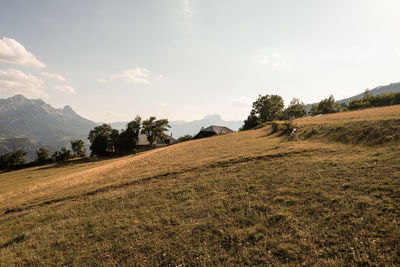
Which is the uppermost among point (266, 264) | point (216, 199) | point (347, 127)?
point (347, 127)

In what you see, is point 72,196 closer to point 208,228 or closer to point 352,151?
point 208,228

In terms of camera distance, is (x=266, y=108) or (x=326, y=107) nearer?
(x=266, y=108)

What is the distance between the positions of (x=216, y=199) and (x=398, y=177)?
10.8 meters

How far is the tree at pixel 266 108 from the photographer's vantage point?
296 feet

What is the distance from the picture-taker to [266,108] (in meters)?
90.1

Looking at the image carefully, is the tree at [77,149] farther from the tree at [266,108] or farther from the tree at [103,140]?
the tree at [266,108]

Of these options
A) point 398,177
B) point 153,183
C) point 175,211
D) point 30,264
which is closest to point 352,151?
point 398,177

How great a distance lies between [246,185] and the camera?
1385 cm

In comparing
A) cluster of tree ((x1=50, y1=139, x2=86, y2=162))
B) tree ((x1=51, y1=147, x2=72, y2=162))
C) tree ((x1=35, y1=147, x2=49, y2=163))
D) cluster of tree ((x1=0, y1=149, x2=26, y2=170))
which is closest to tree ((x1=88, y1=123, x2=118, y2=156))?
cluster of tree ((x1=50, y1=139, x2=86, y2=162))

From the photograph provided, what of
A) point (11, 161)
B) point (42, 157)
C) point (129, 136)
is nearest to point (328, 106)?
point (129, 136)

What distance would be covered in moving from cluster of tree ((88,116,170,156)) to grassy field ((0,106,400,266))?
6442cm

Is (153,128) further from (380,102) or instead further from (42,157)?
(380,102)

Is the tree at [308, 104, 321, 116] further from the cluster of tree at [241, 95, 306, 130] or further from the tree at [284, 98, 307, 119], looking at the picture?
the cluster of tree at [241, 95, 306, 130]

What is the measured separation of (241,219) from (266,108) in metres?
87.8
